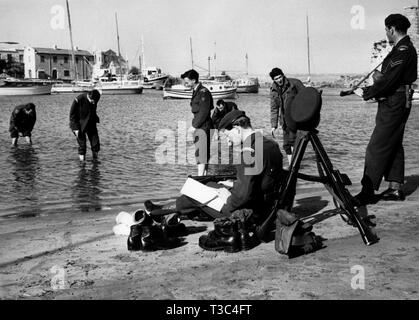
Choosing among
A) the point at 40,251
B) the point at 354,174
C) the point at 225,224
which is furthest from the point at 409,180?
the point at 40,251

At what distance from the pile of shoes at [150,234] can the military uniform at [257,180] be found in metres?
0.62

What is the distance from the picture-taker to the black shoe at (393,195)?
6.97 m

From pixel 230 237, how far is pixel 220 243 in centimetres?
12

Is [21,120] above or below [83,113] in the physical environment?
below

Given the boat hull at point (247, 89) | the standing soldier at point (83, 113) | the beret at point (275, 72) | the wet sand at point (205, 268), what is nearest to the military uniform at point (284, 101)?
the beret at point (275, 72)

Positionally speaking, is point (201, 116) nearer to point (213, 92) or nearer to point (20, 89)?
point (213, 92)

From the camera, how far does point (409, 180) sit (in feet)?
28.1

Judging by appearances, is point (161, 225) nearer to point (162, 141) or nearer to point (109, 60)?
point (162, 141)

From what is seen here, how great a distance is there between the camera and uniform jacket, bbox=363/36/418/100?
20.5 feet

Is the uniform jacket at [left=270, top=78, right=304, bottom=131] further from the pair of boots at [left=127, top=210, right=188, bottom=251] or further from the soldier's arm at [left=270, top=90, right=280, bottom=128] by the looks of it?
the pair of boots at [left=127, top=210, right=188, bottom=251]

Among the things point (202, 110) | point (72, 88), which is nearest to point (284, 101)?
point (202, 110)

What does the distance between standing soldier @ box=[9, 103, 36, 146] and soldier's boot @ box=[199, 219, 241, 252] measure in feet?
39.7

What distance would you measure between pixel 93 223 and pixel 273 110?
505 cm

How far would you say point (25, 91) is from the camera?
274 ft
